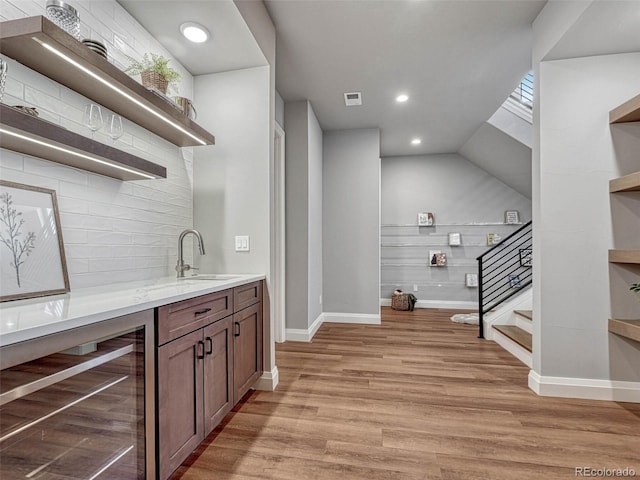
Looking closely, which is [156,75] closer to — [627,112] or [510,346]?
[627,112]

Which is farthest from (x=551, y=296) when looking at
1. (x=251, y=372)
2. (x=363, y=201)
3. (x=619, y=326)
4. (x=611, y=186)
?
(x=363, y=201)

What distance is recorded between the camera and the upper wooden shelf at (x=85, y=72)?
3.77ft

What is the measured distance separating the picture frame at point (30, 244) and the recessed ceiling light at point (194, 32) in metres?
1.34

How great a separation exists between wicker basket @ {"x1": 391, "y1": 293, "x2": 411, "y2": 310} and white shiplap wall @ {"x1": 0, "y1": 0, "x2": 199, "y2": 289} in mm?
4146

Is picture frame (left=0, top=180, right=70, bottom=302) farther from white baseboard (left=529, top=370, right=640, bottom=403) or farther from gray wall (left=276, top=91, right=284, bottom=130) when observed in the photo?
white baseboard (left=529, top=370, right=640, bottom=403)

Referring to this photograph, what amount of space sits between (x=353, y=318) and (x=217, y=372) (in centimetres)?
307

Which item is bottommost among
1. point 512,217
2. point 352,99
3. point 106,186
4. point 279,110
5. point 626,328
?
point 626,328

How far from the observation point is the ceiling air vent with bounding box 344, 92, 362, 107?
3.62 meters

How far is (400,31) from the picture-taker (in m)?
2.57

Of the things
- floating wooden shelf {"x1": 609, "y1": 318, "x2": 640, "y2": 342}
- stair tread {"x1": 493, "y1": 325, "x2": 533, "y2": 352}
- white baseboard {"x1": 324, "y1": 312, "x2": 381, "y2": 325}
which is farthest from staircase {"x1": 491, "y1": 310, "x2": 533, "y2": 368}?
white baseboard {"x1": 324, "y1": 312, "x2": 381, "y2": 325}

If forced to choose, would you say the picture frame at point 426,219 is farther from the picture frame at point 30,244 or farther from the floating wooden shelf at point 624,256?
the picture frame at point 30,244

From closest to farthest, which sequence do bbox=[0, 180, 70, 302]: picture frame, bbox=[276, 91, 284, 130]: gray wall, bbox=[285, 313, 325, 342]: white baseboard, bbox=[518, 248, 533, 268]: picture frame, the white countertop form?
the white countertop, bbox=[0, 180, 70, 302]: picture frame, bbox=[276, 91, 284, 130]: gray wall, bbox=[285, 313, 325, 342]: white baseboard, bbox=[518, 248, 533, 268]: picture frame

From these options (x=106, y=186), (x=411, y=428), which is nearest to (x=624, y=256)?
(x=411, y=428)

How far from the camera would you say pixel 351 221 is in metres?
4.62
